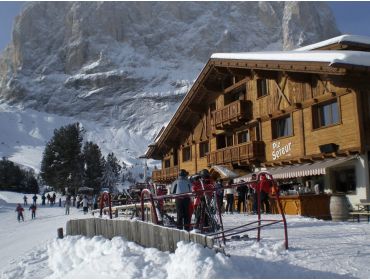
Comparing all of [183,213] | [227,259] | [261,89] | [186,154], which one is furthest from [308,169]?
[186,154]

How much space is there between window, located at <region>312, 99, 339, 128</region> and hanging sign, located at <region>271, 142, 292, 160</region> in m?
2.13

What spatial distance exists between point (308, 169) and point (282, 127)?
4188mm

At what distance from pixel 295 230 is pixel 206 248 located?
5.80m

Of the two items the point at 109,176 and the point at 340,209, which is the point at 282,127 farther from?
the point at 109,176

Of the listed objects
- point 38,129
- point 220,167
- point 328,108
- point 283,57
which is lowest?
point 220,167

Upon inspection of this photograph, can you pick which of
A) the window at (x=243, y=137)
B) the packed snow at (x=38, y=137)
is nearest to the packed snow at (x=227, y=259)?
the window at (x=243, y=137)

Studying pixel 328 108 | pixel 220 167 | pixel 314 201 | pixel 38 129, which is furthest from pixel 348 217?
pixel 38 129

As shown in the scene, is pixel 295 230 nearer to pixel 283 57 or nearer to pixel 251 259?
pixel 251 259

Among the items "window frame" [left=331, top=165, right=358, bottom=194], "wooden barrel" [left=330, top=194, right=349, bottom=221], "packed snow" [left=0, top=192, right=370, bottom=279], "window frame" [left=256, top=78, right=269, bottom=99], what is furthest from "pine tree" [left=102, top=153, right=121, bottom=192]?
"packed snow" [left=0, top=192, right=370, bottom=279]

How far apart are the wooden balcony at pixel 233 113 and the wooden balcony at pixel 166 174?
29.2 ft

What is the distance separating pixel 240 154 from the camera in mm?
25594

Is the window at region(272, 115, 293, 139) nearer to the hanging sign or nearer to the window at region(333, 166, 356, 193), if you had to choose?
the hanging sign

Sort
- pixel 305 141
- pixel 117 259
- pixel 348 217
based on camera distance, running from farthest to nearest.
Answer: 1. pixel 305 141
2. pixel 348 217
3. pixel 117 259

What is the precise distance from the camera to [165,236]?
8.35 meters
